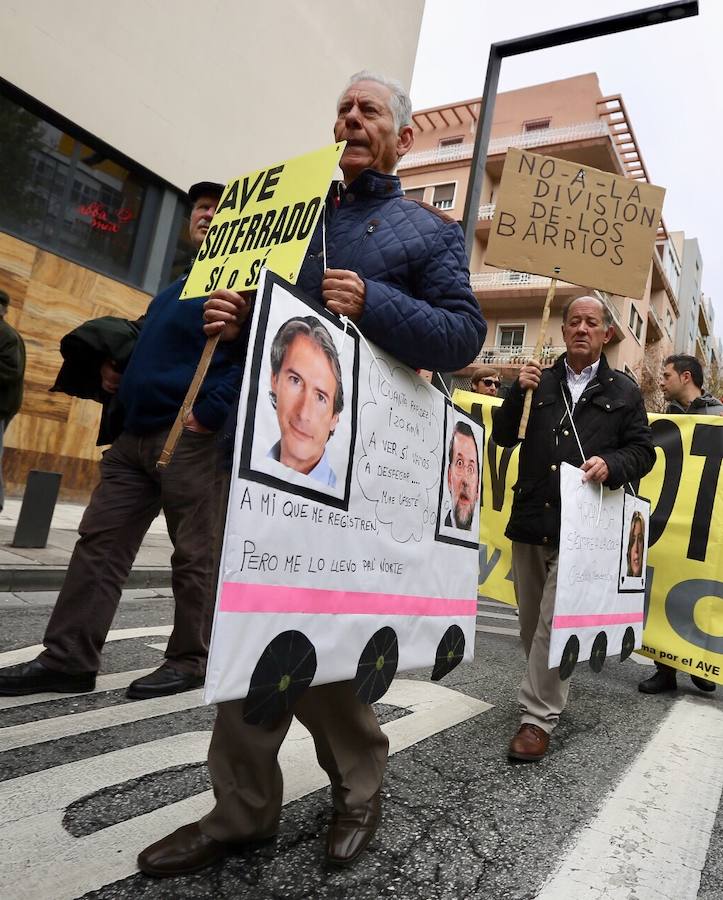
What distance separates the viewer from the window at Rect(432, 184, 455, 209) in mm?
28359

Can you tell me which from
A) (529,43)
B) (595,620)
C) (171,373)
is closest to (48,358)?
(529,43)

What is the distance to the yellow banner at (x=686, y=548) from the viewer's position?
Result: 416 cm

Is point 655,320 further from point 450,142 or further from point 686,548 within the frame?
point 686,548

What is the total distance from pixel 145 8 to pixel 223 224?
9541 mm

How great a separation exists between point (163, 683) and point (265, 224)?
6.47 ft

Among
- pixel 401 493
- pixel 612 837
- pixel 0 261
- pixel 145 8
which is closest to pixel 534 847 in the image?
pixel 612 837

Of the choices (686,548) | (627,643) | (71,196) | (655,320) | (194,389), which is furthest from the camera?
(655,320)

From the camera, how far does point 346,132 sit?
2.02 m

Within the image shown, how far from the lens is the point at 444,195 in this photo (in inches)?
1126

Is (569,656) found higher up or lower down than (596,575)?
lower down

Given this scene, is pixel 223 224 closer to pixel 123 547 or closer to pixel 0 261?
pixel 123 547

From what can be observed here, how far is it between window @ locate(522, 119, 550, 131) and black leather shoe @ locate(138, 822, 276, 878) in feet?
102

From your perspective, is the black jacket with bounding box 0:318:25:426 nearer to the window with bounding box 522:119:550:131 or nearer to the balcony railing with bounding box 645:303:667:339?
the window with bounding box 522:119:550:131

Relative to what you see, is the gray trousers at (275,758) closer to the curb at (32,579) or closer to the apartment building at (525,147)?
the curb at (32,579)
